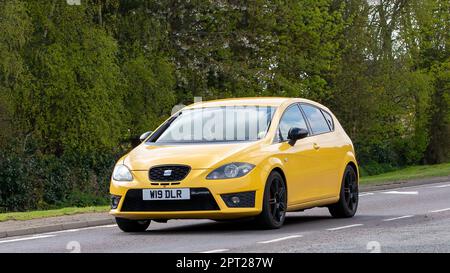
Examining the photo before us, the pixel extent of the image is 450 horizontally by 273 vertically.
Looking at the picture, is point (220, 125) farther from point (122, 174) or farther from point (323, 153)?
point (323, 153)

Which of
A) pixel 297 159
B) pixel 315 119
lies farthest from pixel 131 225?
pixel 315 119

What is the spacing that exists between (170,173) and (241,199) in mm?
961

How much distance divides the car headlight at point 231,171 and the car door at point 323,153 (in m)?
2.06

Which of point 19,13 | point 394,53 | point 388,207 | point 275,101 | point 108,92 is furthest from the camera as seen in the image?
point 394,53

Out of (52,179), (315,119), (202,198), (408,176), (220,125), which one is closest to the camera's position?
(202,198)

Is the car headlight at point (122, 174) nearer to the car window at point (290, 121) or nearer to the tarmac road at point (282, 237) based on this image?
the tarmac road at point (282, 237)

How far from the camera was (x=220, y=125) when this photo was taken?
1648 centimetres

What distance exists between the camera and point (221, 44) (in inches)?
1681

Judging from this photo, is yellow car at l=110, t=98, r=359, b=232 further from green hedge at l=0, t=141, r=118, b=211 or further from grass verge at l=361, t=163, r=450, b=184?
green hedge at l=0, t=141, r=118, b=211

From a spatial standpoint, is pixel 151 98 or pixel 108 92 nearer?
pixel 108 92

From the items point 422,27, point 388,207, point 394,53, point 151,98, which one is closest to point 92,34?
point 151,98

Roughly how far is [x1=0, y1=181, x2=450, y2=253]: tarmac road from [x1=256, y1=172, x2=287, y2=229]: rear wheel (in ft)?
0.45

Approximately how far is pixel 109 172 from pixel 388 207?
19462 millimetres
